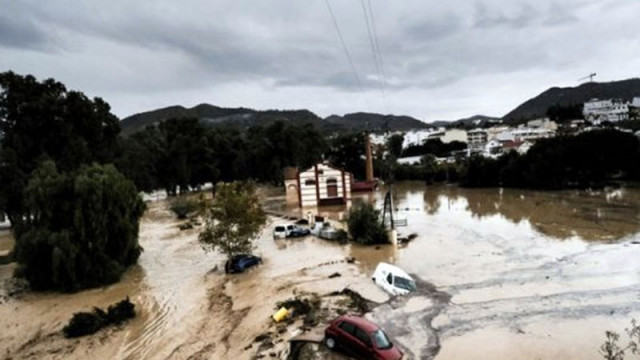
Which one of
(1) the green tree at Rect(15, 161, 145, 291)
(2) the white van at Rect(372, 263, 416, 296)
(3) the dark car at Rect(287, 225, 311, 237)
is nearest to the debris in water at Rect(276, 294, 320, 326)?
Result: (2) the white van at Rect(372, 263, 416, 296)

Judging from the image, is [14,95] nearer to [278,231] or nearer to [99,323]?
[278,231]

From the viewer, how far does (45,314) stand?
23.0 metres

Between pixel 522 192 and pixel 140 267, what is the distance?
52590 millimetres

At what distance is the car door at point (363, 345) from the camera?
42.2ft

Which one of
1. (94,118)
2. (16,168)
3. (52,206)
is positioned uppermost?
(94,118)

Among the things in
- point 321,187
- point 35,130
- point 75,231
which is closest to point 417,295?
point 75,231

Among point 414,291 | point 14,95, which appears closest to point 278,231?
point 414,291

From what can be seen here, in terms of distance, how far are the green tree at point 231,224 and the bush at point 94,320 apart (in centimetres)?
736

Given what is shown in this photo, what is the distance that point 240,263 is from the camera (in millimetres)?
28844

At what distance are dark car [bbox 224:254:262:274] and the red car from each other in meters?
15.3

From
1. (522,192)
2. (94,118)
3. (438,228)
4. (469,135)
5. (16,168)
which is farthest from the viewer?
(469,135)

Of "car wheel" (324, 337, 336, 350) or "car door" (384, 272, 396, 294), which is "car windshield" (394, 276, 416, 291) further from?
"car wheel" (324, 337, 336, 350)

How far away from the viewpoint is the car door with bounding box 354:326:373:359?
12867mm

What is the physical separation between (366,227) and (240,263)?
9.91 metres
